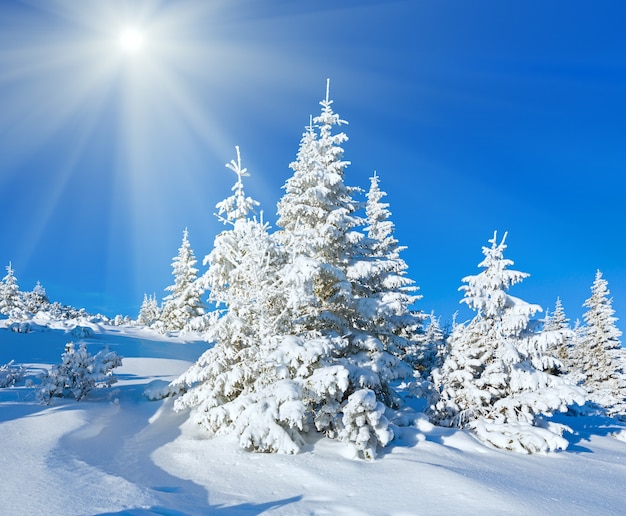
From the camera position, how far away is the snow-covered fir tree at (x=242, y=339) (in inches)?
375

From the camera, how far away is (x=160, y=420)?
12.3 metres

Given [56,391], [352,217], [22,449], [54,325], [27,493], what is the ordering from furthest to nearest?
[54,325] → [352,217] → [56,391] → [22,449] → [27,493]

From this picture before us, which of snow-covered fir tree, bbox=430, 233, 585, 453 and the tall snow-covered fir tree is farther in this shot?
snow-covered fir tree, bbox=430, 233, 585, 453

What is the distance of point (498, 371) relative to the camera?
1313 centimetres

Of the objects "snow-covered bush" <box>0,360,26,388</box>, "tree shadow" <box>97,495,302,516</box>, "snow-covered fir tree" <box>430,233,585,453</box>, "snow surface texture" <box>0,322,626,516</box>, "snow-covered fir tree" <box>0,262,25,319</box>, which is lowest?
"tree shadow" <box>97,495,302,516</box>

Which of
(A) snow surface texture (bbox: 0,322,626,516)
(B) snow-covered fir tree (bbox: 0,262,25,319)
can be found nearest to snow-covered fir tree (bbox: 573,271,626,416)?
(A) snow surface texture (bbox: 0,322,626,516)

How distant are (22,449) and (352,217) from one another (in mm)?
10577

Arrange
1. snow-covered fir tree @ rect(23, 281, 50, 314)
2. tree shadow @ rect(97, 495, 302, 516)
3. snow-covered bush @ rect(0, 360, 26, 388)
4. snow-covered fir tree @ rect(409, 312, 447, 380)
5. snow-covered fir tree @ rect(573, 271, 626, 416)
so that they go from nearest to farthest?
tree shadow @ rect(97, 495, 302, 516), snow-covered bush @ rect(0, 360, 26, 388), snow-covered fir tree @ rect(409, 312, 447, 380), snow-covered fir tree @ rect(573, 271, 626, 416), snow-covered fir tree @ rect(23, 281, 50, 314)

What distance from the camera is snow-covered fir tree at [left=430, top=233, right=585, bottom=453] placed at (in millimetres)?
12164

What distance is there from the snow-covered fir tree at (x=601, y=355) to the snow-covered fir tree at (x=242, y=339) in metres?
26.8

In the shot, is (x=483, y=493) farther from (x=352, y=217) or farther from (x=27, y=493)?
(x=352, y=217)

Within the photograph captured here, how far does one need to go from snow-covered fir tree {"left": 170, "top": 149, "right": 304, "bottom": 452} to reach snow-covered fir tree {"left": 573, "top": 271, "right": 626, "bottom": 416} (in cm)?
2678

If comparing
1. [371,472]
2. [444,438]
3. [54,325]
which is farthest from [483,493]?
[54,325]

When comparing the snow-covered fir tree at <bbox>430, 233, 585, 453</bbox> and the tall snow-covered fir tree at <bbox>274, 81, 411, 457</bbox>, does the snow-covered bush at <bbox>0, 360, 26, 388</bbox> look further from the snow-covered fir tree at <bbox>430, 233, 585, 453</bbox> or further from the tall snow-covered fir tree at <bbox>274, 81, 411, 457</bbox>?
the snow-covered fir tree at <bbox>430, 233, 585, 453</bbox>
